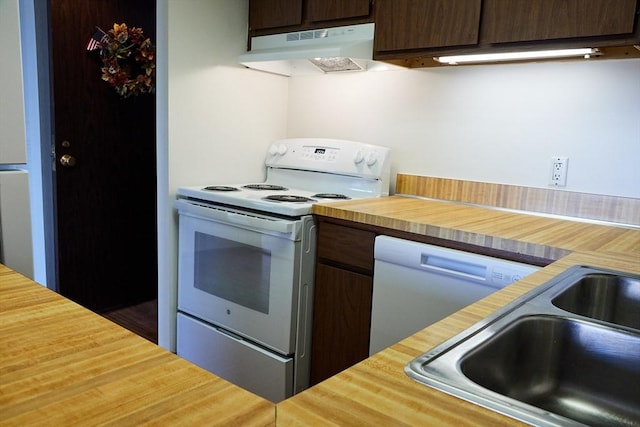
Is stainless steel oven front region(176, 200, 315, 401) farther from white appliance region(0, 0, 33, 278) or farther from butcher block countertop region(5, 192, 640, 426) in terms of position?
butcher block countertop region(5, 192, 640, 426)

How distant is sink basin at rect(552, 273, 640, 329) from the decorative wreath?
109 inches

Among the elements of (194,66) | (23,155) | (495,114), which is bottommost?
(23,155)

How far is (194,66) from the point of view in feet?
7.94

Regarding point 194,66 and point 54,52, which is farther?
point 54,52

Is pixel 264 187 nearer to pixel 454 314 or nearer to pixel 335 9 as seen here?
pixel 335 9

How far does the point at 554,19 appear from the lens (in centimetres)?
169

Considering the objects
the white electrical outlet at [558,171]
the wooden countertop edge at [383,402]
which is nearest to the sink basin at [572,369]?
the wooden countertop edge at [383,402]

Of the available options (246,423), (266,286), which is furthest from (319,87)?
(246,423)

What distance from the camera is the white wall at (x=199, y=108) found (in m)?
2.35

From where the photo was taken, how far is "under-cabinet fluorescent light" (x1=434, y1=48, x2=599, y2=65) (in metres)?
1.77

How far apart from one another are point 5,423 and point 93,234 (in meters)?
2.91

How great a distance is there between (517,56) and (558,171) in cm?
48

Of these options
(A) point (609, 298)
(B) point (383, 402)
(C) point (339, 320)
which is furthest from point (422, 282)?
(B) point (383, 402)

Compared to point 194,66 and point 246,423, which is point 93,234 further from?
point 246,423
